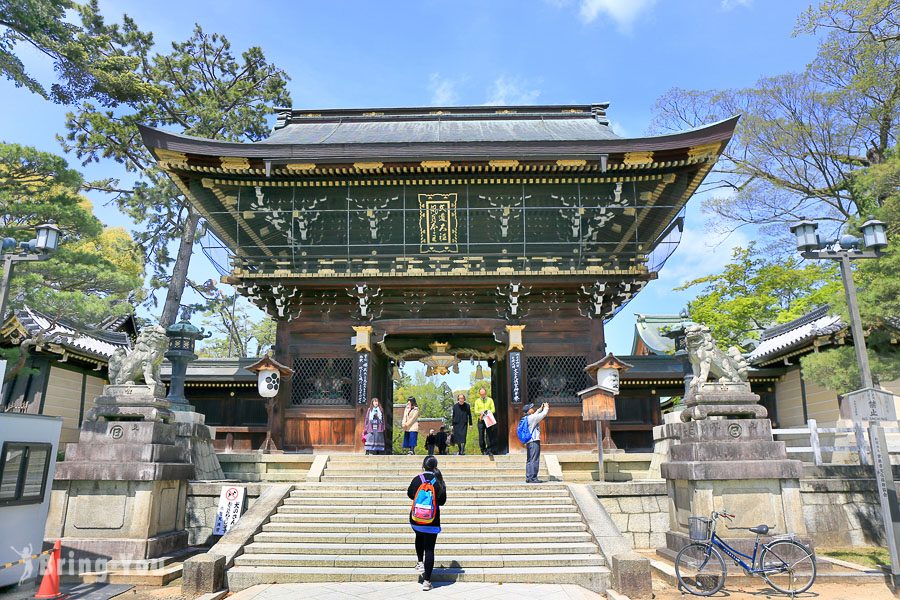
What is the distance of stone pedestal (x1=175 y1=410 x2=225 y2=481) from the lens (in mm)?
12164

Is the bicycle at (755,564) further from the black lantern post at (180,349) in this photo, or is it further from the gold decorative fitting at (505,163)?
the black lantern post at (180,349)

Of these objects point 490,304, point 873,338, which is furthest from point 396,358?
point 873,338

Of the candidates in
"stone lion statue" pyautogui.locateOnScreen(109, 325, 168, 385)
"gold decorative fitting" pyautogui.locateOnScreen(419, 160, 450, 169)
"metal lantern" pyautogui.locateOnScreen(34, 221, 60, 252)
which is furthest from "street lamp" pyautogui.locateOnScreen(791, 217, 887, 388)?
"metal lantern" pyautogui.locateOnScreen(34, 221, 60, 252)

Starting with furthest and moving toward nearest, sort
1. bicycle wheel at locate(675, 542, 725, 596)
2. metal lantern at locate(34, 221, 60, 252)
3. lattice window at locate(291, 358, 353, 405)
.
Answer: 1. lattice window at locate(291, 358, 353, 405)
2. metal lantern at locate(34, 221, 60, 252)
3. bicycle wheel at locate(675, 542, 725, 596)

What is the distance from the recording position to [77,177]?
60.8 feet

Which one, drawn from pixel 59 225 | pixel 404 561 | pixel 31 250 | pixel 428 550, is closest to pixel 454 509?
pixel 404 561

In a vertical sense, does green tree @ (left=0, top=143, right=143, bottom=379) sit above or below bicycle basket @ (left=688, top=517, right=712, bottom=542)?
above

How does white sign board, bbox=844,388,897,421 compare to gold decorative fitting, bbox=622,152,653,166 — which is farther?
gold decorative fitting, bbox=622,152,653,166

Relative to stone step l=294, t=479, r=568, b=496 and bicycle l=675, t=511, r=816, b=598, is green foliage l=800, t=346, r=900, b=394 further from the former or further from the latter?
stone step l=294, t=479, r=568, b=496

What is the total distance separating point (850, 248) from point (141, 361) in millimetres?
13338

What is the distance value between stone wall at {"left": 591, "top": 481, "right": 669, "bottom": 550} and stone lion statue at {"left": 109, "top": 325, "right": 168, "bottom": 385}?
30.0 feet

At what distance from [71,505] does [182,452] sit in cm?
202

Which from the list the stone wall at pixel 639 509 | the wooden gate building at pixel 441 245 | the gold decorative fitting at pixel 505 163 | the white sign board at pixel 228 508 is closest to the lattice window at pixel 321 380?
the wooden gate building at pixel 441 245

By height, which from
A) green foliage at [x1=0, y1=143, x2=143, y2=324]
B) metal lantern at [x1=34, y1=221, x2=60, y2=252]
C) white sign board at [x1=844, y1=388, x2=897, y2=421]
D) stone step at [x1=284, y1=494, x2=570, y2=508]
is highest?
green foliage at [x1=0, y1=143, x2=143, y2=324]
